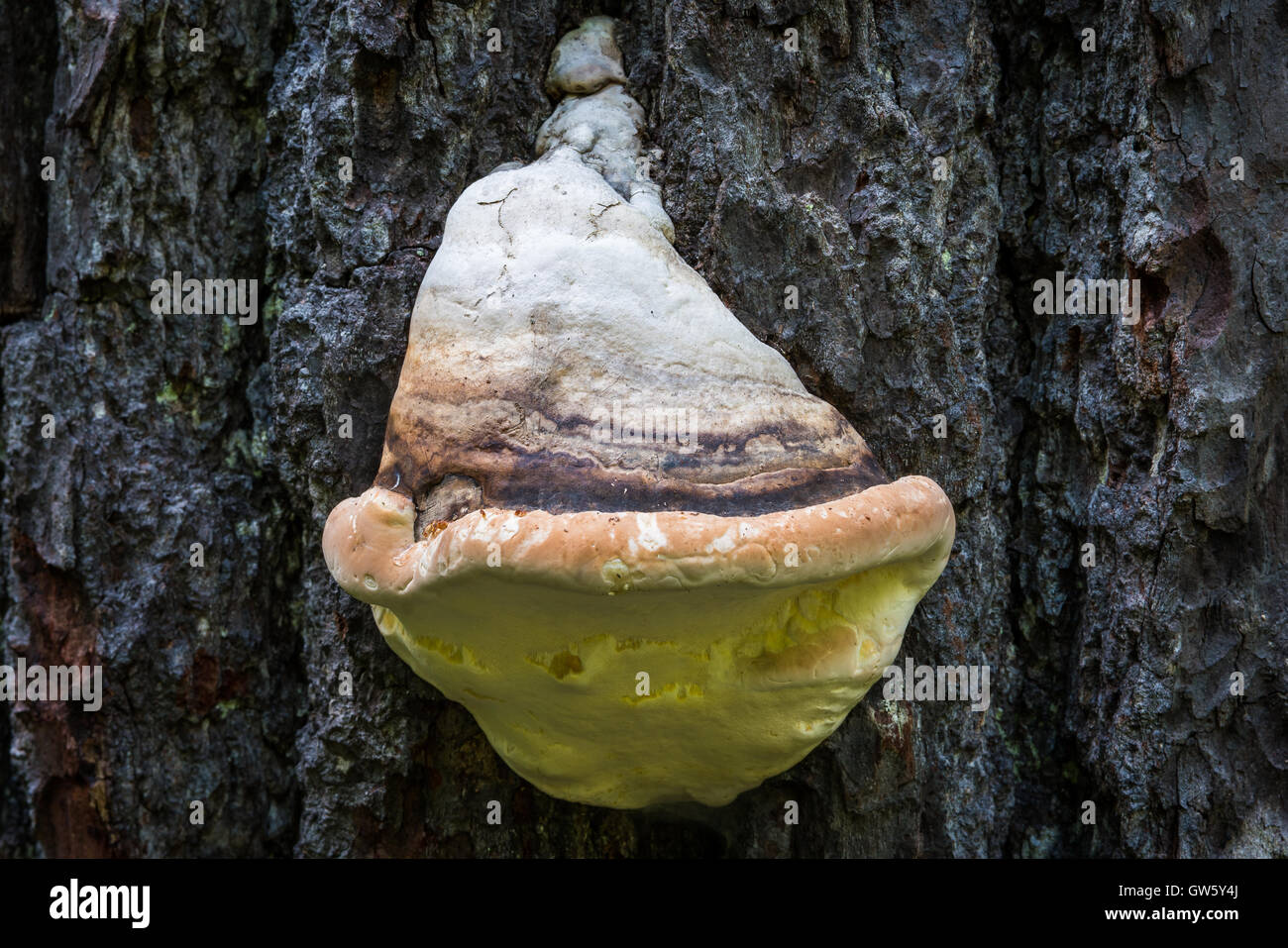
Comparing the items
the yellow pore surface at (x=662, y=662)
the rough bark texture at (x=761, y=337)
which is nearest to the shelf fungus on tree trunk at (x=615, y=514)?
the yellow pore surface at (x=662, y=662)

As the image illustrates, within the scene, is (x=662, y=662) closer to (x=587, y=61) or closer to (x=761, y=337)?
(x=761, y=337)

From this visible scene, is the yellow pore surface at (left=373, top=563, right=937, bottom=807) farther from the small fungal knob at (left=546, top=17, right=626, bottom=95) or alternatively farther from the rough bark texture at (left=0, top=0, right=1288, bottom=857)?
the small fungal knob at (left=546, top=17, right=626, bottom=95)

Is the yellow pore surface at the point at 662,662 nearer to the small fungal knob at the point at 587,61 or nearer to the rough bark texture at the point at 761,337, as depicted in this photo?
the rough bark texture at the point at 761,337

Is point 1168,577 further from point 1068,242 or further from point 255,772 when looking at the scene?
point 255,772

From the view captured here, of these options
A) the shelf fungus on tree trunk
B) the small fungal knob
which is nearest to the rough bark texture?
the small fungal knob

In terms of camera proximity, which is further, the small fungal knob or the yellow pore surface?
the small fungal knob

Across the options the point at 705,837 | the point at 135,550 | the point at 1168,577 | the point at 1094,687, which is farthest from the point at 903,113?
the point at 135,550

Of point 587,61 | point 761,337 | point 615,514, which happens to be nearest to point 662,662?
point 615,514
